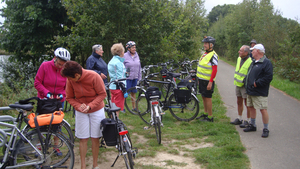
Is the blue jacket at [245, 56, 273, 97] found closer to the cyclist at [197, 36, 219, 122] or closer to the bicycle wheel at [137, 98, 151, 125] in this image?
the cyclist at [197, 36, 219, 122]

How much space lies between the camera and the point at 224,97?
10.4 meters

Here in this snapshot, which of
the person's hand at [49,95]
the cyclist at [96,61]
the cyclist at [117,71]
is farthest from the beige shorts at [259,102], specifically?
the person's hand at [49,95]

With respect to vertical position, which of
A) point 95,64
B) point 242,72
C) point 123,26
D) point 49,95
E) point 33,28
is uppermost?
point 33,28

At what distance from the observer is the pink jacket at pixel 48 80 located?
14.1ft

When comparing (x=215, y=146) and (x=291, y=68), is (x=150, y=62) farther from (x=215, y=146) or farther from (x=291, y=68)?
(x=291, y=68)

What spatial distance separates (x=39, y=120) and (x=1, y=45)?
1677 cm

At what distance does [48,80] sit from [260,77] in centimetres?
440

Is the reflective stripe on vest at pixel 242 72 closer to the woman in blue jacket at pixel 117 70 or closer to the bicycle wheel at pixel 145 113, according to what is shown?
the bicycle wheel at pixel 145 113

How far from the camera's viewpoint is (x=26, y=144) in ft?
12.0

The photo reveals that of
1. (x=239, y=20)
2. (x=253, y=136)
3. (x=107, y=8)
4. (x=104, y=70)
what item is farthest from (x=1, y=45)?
(x=239, y=20)

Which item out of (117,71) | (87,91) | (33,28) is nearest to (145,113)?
(117,71)

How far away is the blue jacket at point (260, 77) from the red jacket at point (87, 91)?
11.6ft

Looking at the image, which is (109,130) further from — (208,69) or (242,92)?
(242,92)

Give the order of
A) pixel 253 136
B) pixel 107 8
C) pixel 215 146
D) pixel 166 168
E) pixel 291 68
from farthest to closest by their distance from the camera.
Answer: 1. pixel 291 68
2. pixel 107 8
3. pixel 253 136
4. pixel 215 146
5. pixel 166 168
